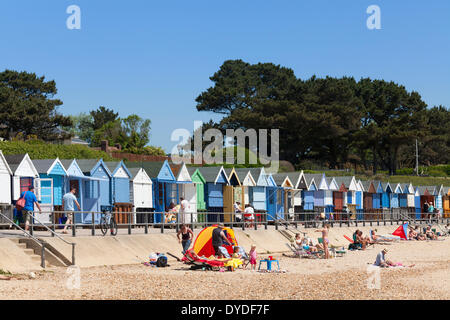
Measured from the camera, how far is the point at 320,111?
7756 centimetres

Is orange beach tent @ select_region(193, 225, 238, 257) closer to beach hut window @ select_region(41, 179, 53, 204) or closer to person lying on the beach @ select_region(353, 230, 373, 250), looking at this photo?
beach hut window @ select_region(41, 179, 53, 204)

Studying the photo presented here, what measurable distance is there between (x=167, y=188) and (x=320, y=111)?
1816 inches

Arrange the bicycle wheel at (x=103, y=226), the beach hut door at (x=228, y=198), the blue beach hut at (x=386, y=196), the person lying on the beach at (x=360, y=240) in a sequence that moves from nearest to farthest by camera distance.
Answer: the bicycle wheel at (x=103, y=226) < the person lying on the beach at (x=360, y=240) < the beach hut door at (x=228, y=198) < the blue beach hut at (x=386, y=196)

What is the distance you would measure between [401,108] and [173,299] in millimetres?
78981

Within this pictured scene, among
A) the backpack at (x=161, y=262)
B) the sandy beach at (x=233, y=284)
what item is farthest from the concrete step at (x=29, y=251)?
the backpack at (x=161, y=262)

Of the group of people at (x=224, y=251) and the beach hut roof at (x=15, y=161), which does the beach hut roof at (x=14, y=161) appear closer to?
the beach hut roof at (x=15, y=161)

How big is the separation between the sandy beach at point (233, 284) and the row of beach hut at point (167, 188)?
15.8 ft

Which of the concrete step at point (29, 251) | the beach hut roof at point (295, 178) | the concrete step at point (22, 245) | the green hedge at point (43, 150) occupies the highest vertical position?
the green hedge at point (43, 150)

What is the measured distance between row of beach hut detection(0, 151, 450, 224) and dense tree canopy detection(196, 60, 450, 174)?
73.6ft

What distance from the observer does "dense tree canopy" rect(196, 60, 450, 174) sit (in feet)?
255

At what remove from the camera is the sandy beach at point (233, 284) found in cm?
1440

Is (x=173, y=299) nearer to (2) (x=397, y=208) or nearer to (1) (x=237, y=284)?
(1) (x=237, y=284)

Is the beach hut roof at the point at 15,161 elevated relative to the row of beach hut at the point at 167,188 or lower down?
elevated
